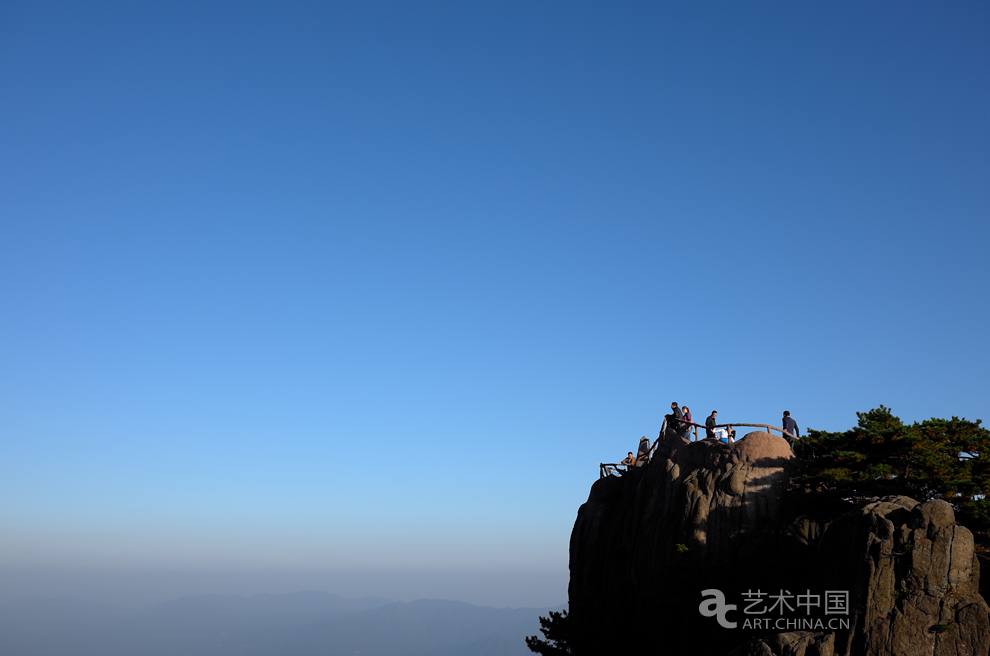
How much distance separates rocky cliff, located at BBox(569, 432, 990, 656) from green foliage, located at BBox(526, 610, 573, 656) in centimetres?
65

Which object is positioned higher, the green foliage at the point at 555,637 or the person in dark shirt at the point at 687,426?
the person in dark shirt at the point at 687,426

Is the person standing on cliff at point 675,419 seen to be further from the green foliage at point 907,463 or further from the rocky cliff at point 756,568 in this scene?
the green foliage at point 907,463

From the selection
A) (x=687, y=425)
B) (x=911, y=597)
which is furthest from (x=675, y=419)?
(x=911, y=597)

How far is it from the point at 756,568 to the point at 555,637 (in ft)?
30.9

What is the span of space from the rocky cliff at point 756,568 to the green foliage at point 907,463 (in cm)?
164

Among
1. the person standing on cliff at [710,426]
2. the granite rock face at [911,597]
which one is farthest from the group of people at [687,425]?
the granite rock face at [911,597]

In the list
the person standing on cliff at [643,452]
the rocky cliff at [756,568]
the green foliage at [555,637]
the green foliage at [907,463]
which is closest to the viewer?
the rocky cliff at [756,568]

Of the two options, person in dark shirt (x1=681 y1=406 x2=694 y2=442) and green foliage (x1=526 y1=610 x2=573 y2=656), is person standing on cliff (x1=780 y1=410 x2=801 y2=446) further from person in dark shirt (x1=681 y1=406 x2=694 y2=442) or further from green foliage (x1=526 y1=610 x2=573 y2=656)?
green foliage (x1=526 y1=610 x2=573 y2=656)

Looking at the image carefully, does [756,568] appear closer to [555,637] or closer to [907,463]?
→ [907,463]

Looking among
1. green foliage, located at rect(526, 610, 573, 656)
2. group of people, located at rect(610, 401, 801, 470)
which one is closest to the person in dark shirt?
group of people, located at rect(610, 401, 801, 470)

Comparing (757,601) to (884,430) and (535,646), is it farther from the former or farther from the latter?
(535,646)

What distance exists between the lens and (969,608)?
53.0 ft

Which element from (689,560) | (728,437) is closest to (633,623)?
(689,560)

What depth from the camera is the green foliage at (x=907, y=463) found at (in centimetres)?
2166
